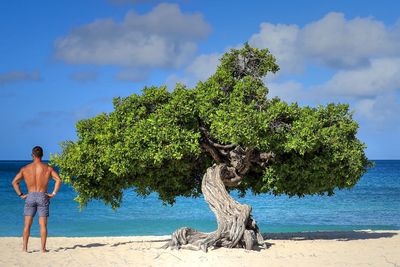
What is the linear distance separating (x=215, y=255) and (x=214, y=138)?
3.95 meters

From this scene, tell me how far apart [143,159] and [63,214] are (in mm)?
25810

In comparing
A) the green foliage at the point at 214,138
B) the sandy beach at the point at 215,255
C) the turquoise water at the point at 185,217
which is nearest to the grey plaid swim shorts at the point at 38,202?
the sandy beach at the point at 215,255

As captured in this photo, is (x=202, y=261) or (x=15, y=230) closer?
(x=202, y=261)

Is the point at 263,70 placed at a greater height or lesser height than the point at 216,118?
greater

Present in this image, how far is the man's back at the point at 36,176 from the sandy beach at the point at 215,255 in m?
1.77

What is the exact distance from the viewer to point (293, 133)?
1638cm

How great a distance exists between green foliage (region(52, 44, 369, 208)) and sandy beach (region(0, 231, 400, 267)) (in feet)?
6.03

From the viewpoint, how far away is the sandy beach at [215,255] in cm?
1409

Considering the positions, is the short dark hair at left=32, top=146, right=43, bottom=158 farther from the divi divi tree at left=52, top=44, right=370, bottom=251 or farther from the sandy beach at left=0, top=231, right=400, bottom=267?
the sandy beach at left=0, top=231, right=400, bottom=267

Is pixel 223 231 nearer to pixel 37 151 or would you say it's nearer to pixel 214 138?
pixel 214 138

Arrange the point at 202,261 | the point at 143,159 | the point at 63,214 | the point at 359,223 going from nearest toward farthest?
the point at 202,261 < the point at 143,159 < the point at 359,223 < the point at 63,214

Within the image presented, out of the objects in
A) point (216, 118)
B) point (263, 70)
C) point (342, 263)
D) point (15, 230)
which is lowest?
point (342, 263)

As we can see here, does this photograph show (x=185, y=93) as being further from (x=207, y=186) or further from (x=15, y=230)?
(x=15, y=230)

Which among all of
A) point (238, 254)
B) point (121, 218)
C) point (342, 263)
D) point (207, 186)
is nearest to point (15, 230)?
point (121, 218)
